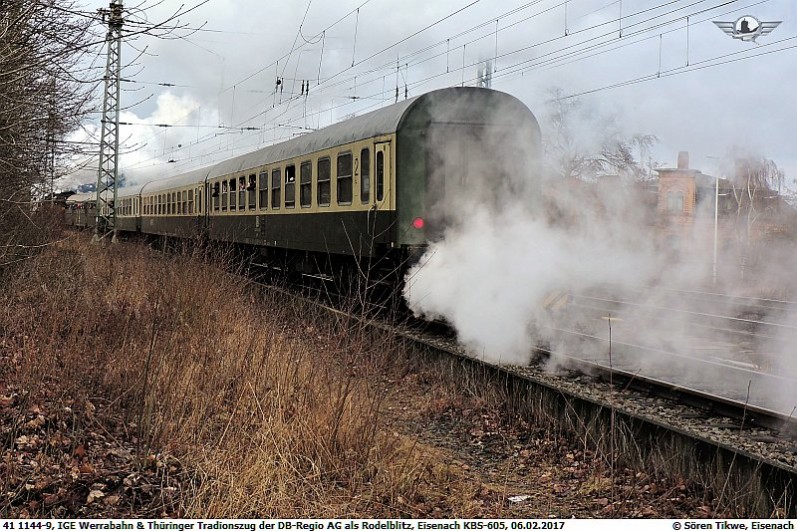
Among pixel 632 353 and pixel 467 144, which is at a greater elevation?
pixel 467 144

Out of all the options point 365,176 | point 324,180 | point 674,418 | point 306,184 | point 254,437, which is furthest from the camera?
point 306,184

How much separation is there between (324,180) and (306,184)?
0.99 meters

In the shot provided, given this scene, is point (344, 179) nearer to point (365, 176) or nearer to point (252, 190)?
point (365, 176)

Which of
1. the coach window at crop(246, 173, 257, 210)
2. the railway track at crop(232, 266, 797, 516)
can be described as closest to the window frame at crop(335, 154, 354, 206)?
the railway track at crop(232, 266, 797, 516)

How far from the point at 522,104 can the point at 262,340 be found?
5.64 meters

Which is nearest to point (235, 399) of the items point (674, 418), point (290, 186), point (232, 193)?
point (674, 418)

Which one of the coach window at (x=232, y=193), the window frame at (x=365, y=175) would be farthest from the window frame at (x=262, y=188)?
the window frame at (x=365, y=175)

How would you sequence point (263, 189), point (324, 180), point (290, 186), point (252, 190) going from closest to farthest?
point (324, 180) < point (290, 186) < point (263, 189) < point (252, 190)

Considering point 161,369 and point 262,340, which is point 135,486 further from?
point 262,340

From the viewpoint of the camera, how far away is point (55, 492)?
412cm

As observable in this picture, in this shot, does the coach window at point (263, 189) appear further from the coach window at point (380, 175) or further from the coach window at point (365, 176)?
the coach window at point (380, 175)

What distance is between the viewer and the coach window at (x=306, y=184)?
43.4 feet

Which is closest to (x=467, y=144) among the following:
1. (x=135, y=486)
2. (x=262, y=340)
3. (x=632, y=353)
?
(x=632, y=353)

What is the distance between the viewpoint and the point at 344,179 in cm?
1172
